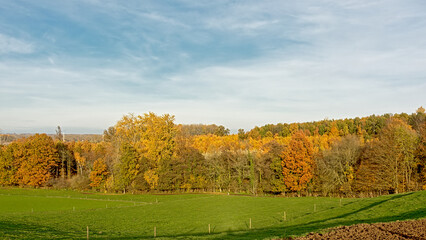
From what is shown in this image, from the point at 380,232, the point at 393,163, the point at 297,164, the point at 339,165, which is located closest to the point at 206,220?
the point at 380,232

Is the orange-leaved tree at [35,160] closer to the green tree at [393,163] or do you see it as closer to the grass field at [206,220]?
the grass field at [206,220]

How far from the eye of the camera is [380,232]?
1647 centimetres

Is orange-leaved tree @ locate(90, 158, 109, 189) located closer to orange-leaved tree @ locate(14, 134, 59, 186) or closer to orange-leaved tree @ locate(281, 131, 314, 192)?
orange-leaved tree @ locate(14, 134, 59, 186)

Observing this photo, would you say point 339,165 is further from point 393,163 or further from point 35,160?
point 35,160

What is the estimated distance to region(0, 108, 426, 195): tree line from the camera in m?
56.5

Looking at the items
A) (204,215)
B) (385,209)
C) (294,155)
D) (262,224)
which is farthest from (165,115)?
(385,209)

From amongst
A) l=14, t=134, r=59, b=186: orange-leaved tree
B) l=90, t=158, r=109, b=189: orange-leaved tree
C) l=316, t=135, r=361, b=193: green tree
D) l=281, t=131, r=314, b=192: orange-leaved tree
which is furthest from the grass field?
l=14, t=134, r=59, b=186: orange-leaved tree

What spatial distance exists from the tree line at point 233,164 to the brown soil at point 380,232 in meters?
42.9

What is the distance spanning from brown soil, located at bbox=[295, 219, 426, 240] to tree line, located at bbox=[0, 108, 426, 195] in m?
42.9

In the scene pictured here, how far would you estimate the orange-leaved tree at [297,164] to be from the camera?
6400 centimetres

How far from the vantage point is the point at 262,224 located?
29.8 m

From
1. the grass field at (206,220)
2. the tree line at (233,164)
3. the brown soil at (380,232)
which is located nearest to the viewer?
the brown soil at (380,232)

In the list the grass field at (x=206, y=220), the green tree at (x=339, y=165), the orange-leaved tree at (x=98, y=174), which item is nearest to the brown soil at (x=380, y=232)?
the grass field at (x=206, y=220)

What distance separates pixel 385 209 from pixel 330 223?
7.33 meters
